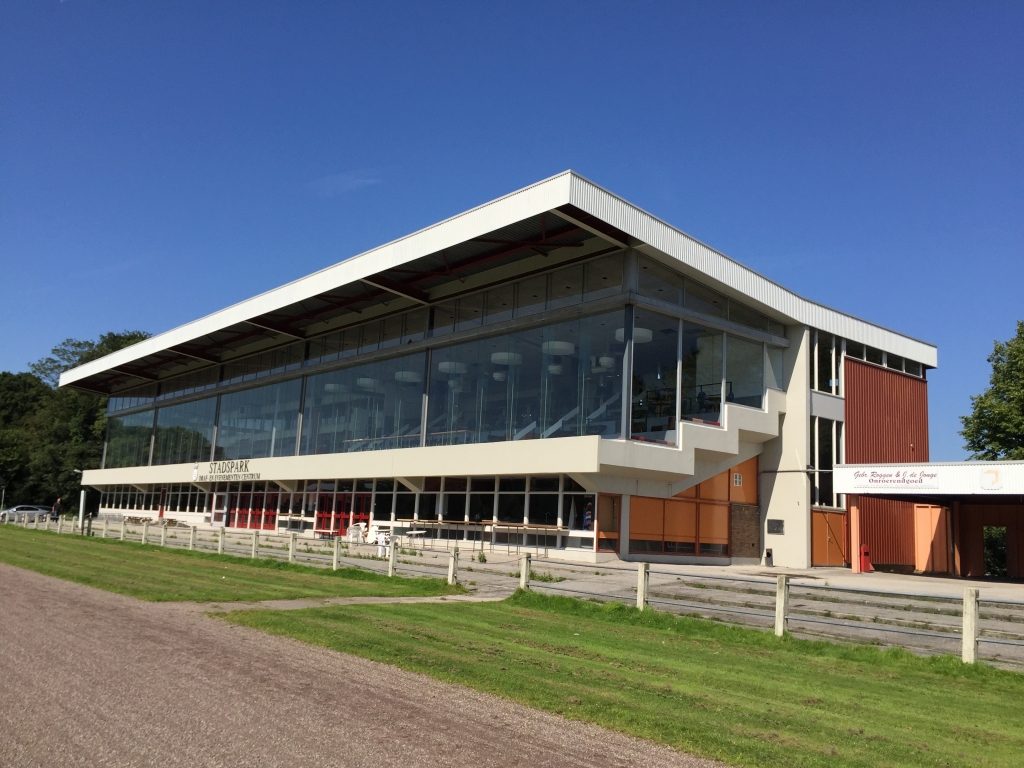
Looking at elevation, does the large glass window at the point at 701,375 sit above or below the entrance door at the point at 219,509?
above

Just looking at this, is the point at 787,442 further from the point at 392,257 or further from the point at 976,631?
the point at 976,631

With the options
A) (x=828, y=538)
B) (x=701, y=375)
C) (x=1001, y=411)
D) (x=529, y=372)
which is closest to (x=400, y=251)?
(x=529, y=372)

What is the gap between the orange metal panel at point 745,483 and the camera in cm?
3389

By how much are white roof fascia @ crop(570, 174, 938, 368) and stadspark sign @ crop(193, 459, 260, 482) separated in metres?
26.8

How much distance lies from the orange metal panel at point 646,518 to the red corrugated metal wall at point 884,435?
368 inches

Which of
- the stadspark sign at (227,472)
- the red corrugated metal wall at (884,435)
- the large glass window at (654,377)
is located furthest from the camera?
the stadspark sign at (227,472)

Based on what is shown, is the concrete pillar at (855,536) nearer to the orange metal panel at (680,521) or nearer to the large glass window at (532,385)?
the orange metal panel at (680,521)

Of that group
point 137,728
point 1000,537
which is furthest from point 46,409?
point 137,728

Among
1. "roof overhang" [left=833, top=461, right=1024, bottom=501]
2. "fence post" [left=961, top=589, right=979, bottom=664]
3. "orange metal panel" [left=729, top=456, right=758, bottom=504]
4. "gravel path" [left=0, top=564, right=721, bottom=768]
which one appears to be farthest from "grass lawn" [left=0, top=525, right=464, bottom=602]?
"orange metal panel" [left=729, top=456, right=758, bottom=504]

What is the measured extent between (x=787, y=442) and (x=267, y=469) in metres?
Answer: 26.0

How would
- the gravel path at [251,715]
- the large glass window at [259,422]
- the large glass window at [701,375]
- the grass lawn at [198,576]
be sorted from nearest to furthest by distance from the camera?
the gravel path at [251,715] → the grass lawn at [198,576] → the large glass window at [701,375] → the large glass window at [259,422]

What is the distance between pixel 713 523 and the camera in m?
32.9

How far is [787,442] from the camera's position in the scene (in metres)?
34.4

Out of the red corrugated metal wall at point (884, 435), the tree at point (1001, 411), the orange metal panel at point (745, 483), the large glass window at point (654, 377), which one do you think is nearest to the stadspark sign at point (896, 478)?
the orange metal panel at point (745, 483)
